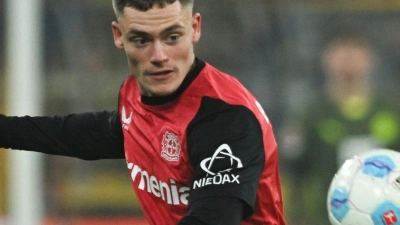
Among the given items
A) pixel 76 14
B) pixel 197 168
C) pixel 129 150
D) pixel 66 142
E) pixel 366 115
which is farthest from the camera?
pixel 76 14

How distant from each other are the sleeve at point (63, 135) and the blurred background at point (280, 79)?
274cm

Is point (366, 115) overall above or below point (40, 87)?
below

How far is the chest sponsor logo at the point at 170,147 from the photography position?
3.23 meters

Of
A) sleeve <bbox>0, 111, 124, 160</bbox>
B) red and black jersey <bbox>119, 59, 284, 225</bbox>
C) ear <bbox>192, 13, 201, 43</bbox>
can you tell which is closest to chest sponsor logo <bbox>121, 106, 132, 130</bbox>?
red and black jersey <bbox>119, 59, 284, 225</bbox>

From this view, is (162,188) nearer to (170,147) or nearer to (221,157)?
(170,147)

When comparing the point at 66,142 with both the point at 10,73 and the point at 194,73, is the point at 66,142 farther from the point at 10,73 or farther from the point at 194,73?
the point at 10,73

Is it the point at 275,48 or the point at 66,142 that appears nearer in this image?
the point at 66,142

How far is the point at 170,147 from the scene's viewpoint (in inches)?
128

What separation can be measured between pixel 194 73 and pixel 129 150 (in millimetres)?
425

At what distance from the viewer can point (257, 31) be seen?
789 centimetres

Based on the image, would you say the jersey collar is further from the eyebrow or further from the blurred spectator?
the blurred spectator

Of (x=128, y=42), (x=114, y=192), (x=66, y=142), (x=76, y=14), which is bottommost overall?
(x=114, y=192)

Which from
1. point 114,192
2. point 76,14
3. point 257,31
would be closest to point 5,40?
point 76,14

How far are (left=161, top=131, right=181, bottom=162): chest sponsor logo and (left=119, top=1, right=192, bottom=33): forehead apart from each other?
1.13 feet
